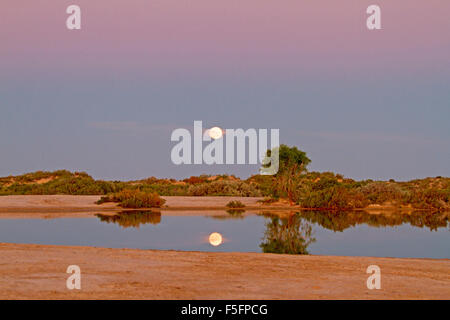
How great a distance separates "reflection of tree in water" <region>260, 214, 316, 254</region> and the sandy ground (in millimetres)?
2386

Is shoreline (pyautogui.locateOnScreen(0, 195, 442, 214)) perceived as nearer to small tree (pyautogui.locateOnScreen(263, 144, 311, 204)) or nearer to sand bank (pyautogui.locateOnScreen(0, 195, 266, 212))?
sand bank (pyautogui.locateOnScreen(0, 195, 266, 212))

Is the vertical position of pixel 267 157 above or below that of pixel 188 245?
above

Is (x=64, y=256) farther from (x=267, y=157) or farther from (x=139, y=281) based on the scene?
(x=267, y=157)

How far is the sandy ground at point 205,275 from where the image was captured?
26.1 feet

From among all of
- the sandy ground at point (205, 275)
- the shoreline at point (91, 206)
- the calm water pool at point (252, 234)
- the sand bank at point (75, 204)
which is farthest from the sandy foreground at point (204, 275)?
the sand bank at point (75, 204)

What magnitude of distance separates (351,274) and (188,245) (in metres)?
6.10

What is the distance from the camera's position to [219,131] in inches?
1345

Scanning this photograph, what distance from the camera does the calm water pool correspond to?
1483cm

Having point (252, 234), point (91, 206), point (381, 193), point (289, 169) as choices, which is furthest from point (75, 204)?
point (381, 193)

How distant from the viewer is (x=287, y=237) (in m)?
17.1

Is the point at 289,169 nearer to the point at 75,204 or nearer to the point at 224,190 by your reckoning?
the point at 224,190

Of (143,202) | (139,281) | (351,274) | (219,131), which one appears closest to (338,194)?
(219,131)

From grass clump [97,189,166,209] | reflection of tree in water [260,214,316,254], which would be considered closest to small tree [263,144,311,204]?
grass clump [97,189,166,209]

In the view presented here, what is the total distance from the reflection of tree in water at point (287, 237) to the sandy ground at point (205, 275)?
7.83 ft
